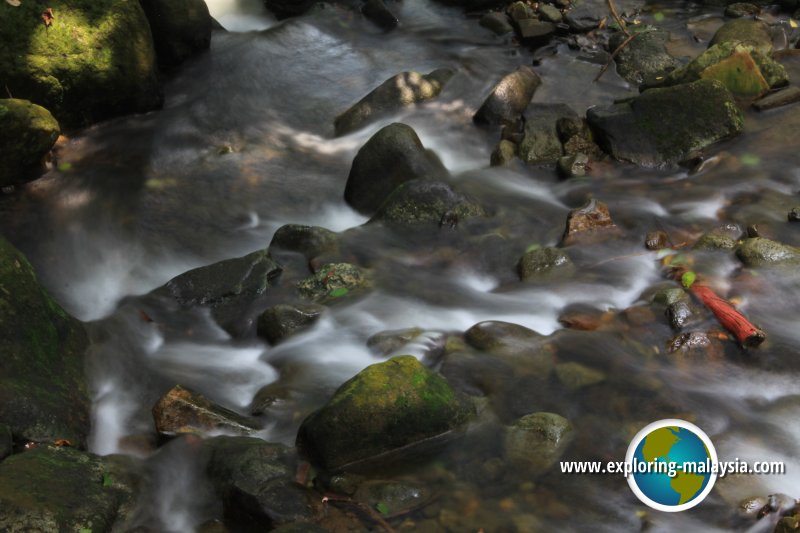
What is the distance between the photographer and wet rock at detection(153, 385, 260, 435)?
16.4 ft

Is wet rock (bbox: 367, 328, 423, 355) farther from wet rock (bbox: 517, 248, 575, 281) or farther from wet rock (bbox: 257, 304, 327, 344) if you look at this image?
wet rock (bbox: 517, 248, 575, 281)

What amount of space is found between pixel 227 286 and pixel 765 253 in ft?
14.0

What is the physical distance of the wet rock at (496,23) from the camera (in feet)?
37.3

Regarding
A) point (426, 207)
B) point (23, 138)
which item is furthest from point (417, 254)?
point (23, 138)

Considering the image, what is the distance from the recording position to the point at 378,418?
4.58 m

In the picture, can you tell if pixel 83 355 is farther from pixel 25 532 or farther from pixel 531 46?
pixel 531 46

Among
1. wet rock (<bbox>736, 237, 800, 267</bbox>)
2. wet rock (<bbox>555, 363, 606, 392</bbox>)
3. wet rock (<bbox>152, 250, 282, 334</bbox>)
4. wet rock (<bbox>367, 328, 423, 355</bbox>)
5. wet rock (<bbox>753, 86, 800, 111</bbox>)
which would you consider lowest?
wet rock (<bbox>152, 250, 282, 334</bbox>)

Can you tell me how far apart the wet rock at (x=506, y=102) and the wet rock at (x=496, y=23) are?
2.14 m

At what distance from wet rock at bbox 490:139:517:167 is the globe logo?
4155 millimetres

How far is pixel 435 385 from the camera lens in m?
4.82

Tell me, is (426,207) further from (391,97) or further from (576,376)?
(391,97)

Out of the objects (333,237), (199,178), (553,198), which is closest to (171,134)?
(199,178)

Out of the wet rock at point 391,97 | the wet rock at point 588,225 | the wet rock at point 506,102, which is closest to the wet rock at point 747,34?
the wet rock at point 506,102

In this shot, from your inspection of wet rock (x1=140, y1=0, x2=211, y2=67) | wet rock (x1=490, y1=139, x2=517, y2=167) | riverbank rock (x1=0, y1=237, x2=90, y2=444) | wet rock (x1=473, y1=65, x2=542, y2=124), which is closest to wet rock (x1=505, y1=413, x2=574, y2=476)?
riverbank rock (x1=0, y1=237, x2=90, y2=444)
